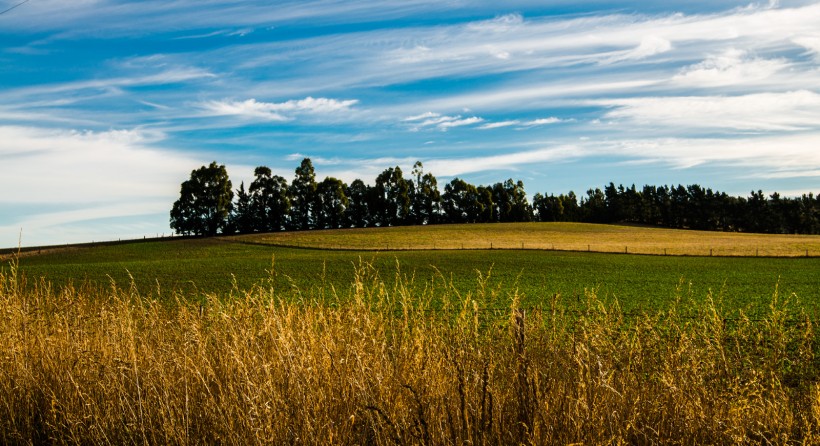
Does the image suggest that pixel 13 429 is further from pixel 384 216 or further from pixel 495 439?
pixel 384 216

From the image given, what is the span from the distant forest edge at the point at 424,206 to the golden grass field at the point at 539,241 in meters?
14.1

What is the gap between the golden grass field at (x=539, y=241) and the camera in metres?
60.0

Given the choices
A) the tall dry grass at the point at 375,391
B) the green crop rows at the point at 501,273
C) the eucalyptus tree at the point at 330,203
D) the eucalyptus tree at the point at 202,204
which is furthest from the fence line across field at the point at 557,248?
the tall dry grass at the point at 375,391

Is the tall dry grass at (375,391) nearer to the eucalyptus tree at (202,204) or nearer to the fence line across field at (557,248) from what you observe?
the fence line across field at (557,248)

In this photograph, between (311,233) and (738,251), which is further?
(311,233)

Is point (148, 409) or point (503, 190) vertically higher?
point (503, 190)

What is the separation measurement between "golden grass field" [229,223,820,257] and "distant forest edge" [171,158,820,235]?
46.2 feet

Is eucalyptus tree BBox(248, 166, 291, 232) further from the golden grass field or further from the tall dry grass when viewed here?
the tall dry grass

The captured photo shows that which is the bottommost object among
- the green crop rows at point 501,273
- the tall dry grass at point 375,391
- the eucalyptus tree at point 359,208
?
the green crop rows at point 501,273

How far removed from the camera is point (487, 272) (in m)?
43.6

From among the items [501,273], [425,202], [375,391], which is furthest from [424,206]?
[375,391]

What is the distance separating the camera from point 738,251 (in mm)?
59844

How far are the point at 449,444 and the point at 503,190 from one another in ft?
383

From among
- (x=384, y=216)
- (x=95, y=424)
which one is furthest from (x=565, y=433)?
(x=384, y=216)
